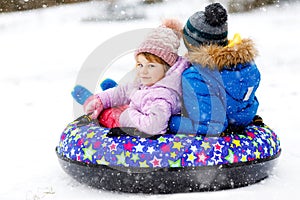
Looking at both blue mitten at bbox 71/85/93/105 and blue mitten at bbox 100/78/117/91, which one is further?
blue mitten at bbox 100/78/117/91

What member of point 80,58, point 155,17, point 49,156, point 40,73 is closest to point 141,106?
point 49,156

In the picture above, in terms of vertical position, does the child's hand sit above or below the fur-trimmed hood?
below

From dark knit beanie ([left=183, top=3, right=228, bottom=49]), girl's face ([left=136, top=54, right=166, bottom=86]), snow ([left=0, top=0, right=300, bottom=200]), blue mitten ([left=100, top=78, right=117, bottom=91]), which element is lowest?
snow ([left=0, top=0, right=300, bottom=200])

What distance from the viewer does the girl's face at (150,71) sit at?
4.18m

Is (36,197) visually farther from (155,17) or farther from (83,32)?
(155,17)

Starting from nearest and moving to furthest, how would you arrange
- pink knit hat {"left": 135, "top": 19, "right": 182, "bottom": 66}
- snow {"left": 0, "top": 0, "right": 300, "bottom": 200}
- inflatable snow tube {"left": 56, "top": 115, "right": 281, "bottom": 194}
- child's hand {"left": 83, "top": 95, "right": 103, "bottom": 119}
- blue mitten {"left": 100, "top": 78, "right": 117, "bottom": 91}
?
inflatable snow tube {"left": 56, "top": 115, "right": 281, "bottom": 194}
pink knit hat {"left": 135, "top": 19, "right": 182, "bottom": 66}
snow {"left": 0, "top": 0, "right": 300, "bottom": 200}
child's hand {"left": 83, "top": 95, "right": 103, "bottom": 119}
blue mitten {"left": 100, "top": 78, "right": 117, "bottom": 91}

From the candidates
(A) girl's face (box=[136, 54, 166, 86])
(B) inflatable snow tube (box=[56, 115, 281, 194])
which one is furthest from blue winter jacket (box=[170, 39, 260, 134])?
(A) girl's face (box=[136, 54, 166, 86])

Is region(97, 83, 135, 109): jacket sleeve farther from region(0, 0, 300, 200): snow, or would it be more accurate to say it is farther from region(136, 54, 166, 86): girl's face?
region(0, 0, 300, 200): snow

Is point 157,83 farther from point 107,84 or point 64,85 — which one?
point 64,85

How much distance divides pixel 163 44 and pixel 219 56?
1.52ft

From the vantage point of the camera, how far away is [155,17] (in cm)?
1462

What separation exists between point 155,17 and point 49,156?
31.6 feet

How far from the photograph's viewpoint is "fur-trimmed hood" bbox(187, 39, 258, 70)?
392cm

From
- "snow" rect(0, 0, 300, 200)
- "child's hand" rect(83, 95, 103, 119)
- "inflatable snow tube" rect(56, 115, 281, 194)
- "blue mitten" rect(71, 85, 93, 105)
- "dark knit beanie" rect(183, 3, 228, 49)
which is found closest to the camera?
"inflatable snow tube" rect(56, 115, 281, 194)
